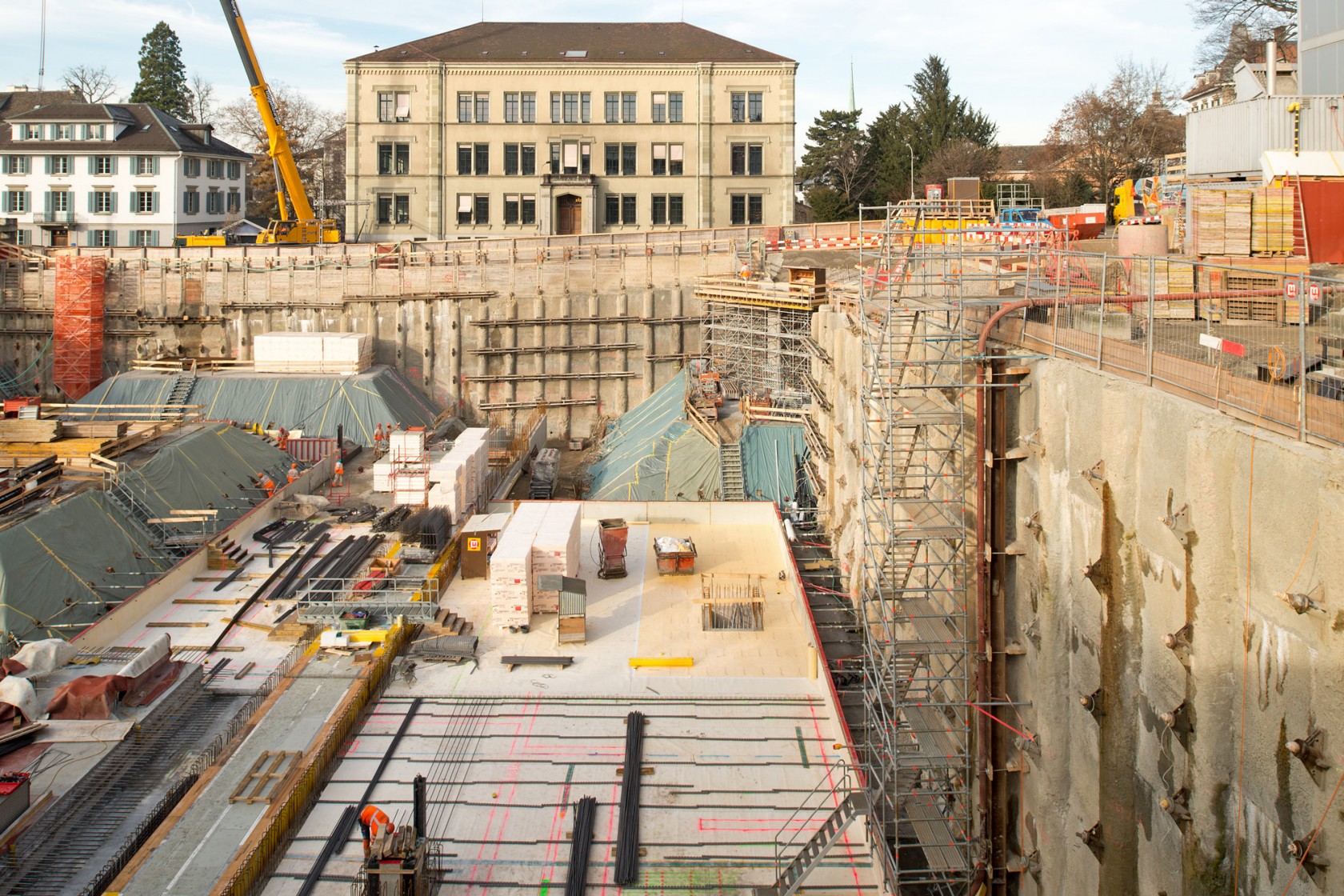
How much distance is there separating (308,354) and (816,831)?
37.0m

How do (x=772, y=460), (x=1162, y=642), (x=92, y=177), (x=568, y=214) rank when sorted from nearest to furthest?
(x=1162, y=642), (x=772, y=460), (x=568, y=214), (x=92, y=177)

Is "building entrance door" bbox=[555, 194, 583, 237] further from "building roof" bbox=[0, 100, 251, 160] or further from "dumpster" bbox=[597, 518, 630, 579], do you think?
"dumpster" bbox=[597, 518, 630, 579]

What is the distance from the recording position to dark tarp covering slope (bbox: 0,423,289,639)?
23.6m

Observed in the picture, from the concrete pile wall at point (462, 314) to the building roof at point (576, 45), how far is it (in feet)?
61.6

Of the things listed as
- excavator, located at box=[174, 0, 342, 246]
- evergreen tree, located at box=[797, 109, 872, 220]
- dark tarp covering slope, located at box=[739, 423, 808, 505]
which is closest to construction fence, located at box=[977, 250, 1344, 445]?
dark tarp covering slope, located at box=[739, 423, 808, 505]

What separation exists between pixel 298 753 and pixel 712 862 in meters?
6.67

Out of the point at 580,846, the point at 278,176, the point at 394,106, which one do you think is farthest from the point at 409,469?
the point at 394,106

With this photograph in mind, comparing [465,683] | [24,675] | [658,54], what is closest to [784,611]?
[465,683]

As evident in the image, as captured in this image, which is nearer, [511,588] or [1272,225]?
[1272,225]

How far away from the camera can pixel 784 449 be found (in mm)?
36938

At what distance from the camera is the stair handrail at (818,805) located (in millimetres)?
16078

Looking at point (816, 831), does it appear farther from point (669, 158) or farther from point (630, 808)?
point (669, 158)

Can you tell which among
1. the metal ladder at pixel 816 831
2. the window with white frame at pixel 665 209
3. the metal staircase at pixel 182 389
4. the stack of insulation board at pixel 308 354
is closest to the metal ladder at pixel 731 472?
the metal ladder at pixel 816 831

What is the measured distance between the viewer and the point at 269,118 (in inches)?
2317
